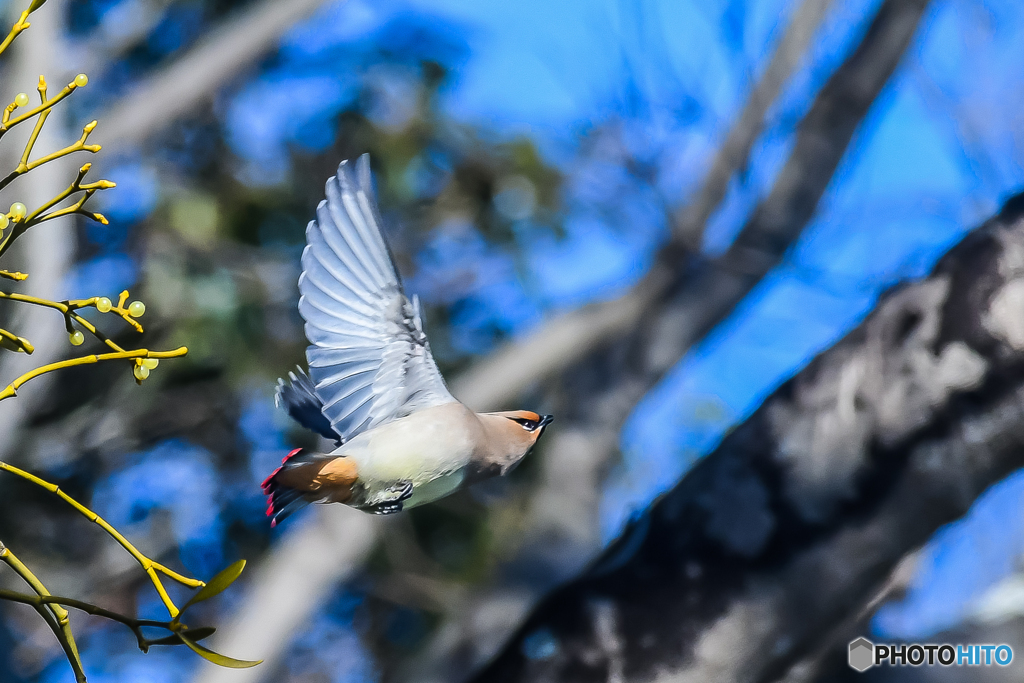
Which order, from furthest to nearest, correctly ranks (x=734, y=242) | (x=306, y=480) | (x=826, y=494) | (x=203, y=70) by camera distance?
(x=203, y=70) → (x=734, y=242) → (x=826, y=494) → (x=306, y=480)

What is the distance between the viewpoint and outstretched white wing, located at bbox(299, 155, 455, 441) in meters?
0.69

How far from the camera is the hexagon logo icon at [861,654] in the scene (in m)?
1.47

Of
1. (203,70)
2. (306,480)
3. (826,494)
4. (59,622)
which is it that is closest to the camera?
(59,622)

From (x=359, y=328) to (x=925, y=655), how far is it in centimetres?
112

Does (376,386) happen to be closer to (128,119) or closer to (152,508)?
(128,119)

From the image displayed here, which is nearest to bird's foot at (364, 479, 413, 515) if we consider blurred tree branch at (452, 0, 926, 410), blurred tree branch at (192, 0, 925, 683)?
blurred tree branch at (192, 0, 925, 683)

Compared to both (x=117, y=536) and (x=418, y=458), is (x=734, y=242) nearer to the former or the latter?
(x=418, y=458)

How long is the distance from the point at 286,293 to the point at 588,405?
4.94 feet

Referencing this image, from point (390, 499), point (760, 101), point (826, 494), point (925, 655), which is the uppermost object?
point (760, 101)

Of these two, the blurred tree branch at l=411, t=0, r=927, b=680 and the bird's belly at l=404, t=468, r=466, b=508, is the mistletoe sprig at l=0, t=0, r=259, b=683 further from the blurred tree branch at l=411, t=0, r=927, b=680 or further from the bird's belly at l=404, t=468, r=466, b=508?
the blurred tree branch at l=411, t=0, r=927, b=680

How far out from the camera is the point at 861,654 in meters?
1.50

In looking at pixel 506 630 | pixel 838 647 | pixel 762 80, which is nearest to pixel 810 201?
pixel 762 80

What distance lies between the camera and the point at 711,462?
4.17 ft

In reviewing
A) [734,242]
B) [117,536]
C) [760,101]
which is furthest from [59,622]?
[760,101]
